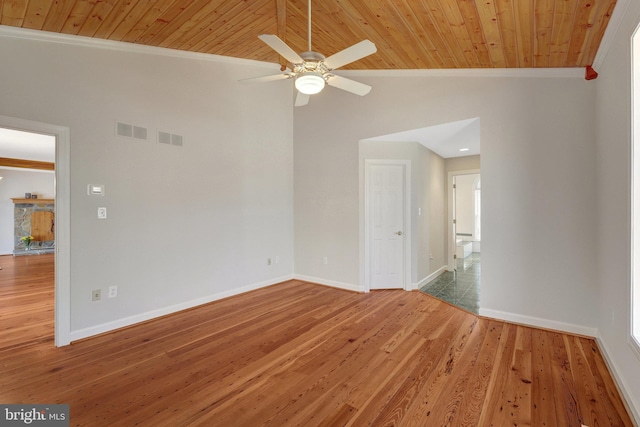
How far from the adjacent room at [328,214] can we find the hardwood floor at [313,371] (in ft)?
0.07

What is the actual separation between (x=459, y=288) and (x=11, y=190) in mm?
12170

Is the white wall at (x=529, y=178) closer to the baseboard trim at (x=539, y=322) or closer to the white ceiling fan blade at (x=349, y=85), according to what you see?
the baseboard trim at (x=539, y=322)

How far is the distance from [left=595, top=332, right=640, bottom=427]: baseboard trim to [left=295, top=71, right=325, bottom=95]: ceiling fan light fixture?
300 centimetres

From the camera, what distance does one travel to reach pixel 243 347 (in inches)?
104

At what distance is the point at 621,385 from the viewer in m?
1.96

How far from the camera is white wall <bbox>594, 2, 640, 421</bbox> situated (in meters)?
1.88

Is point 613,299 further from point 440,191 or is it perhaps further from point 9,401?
point 9,401

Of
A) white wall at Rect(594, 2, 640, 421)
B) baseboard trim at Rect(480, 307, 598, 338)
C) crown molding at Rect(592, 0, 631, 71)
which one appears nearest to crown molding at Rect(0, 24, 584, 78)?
crown molding at Rect(592, 0, 631, 71)

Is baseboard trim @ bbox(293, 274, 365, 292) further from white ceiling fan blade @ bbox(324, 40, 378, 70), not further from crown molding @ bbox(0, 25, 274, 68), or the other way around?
crown molding @ bbox(0, 25, 274, 68)

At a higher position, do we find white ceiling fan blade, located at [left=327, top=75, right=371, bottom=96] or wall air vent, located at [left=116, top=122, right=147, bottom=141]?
white ceiling fan blade, located at [left=327, top=75, right=371, bottom=96]

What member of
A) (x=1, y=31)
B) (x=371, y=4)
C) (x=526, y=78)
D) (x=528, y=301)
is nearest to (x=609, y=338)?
(x=528, y=301)

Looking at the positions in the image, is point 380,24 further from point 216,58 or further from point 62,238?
point 62,238

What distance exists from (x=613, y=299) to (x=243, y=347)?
321 centimetres

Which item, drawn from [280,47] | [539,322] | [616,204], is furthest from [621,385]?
[280,47]
